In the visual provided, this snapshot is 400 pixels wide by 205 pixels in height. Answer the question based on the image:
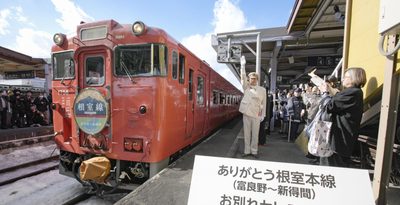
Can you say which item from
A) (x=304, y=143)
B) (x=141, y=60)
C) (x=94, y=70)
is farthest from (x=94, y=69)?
(x=304, y=143)

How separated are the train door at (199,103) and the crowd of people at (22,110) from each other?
8.18 metres

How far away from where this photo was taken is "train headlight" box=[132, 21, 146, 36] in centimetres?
339

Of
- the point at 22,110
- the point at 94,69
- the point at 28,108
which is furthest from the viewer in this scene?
the point at 28,108

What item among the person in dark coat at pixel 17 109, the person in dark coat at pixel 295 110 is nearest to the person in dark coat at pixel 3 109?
the person in dark coat at pixel 17 109

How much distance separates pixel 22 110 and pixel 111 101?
29.5ft

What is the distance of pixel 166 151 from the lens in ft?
12.2

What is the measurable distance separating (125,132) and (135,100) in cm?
52

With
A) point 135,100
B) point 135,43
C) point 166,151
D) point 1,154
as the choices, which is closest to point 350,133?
point 166,151

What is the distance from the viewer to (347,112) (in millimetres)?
2436

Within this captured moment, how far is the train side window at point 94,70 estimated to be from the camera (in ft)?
12.3

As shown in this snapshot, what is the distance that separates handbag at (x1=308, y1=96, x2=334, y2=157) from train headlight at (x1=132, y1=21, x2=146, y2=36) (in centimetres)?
264

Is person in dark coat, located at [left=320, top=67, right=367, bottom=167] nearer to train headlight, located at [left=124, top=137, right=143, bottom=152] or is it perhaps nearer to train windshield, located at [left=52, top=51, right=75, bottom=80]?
train headlight, located at [left=124, top=137, right=143, bottom=152]

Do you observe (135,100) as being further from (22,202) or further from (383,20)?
(383,20)

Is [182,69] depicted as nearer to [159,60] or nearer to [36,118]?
[159,60]
